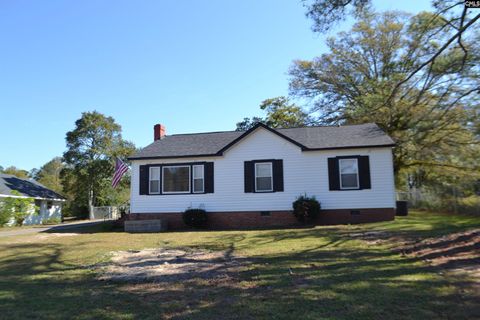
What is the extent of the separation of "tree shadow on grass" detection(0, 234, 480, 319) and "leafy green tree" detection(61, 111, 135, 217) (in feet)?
106

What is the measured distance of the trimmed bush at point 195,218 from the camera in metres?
17.0

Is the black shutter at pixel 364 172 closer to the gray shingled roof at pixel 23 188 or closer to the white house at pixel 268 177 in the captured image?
the white house at pixel 268 177

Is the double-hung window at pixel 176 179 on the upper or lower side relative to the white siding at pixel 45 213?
upper

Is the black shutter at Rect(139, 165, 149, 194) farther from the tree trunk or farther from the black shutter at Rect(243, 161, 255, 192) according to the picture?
the tree trunk

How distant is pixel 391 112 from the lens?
21219 millimetres

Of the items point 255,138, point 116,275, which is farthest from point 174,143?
point 116,275

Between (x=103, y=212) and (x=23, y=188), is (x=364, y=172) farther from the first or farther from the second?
(x=103, y=212)

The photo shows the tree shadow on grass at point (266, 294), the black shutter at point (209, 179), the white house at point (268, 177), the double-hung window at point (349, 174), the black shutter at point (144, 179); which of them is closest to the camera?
the tree shadow on grass at point (266, 294)

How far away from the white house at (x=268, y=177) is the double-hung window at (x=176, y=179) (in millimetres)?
50

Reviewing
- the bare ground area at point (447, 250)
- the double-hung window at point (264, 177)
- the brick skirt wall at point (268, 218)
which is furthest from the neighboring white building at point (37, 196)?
the bare ground area at point (447, 250)

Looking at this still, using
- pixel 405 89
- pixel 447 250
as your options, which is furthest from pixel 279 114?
pixel 447 250

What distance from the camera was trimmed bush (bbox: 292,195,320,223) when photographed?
52.3 ft

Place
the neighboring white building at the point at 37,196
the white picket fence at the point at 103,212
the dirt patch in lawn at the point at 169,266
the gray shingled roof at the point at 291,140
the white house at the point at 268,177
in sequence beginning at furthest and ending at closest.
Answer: the white picket fence at the point at 103,212, the neighboring white building at the point at 37,196, the gray shingled roof at the point at 291,140, the white house at the point at 268,177, the dirt patch in lawn at the point at 169,266

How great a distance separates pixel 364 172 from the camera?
16297mm
